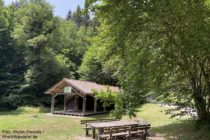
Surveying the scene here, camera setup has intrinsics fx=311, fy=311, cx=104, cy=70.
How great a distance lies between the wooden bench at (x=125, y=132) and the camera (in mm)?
13160

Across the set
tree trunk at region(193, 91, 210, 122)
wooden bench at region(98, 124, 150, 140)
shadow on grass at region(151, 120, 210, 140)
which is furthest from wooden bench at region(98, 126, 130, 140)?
tree trunk at region(193, 91, 210, 122)

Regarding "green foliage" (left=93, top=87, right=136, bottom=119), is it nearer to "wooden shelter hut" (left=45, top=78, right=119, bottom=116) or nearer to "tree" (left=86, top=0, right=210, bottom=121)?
"tree" (left=86, top=0, right=210, bottom=121)

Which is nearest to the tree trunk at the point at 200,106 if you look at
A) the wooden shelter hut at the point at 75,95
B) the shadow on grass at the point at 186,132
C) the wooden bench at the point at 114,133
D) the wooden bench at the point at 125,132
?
the shadow on grass at the point at 186,132

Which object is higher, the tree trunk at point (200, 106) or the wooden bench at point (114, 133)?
the tree trunk at point (200, 106)

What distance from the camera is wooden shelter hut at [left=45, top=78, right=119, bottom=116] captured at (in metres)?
29.1

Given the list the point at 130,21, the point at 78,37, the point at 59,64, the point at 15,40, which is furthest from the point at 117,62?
the point at 78,37

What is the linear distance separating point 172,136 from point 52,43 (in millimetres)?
29367

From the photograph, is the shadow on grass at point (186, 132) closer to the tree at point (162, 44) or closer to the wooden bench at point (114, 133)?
the tree at point (162, 44)

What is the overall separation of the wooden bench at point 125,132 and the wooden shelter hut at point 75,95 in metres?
14.5

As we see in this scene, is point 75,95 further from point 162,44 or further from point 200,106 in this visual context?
point 162,44

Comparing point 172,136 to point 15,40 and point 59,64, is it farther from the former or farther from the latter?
point 15,40

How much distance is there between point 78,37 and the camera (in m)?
58.4

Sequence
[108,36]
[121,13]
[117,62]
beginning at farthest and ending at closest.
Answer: [117,62] → [108,36] → [121,13]

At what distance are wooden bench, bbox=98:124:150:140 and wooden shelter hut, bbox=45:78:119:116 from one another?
1453 centimetres
